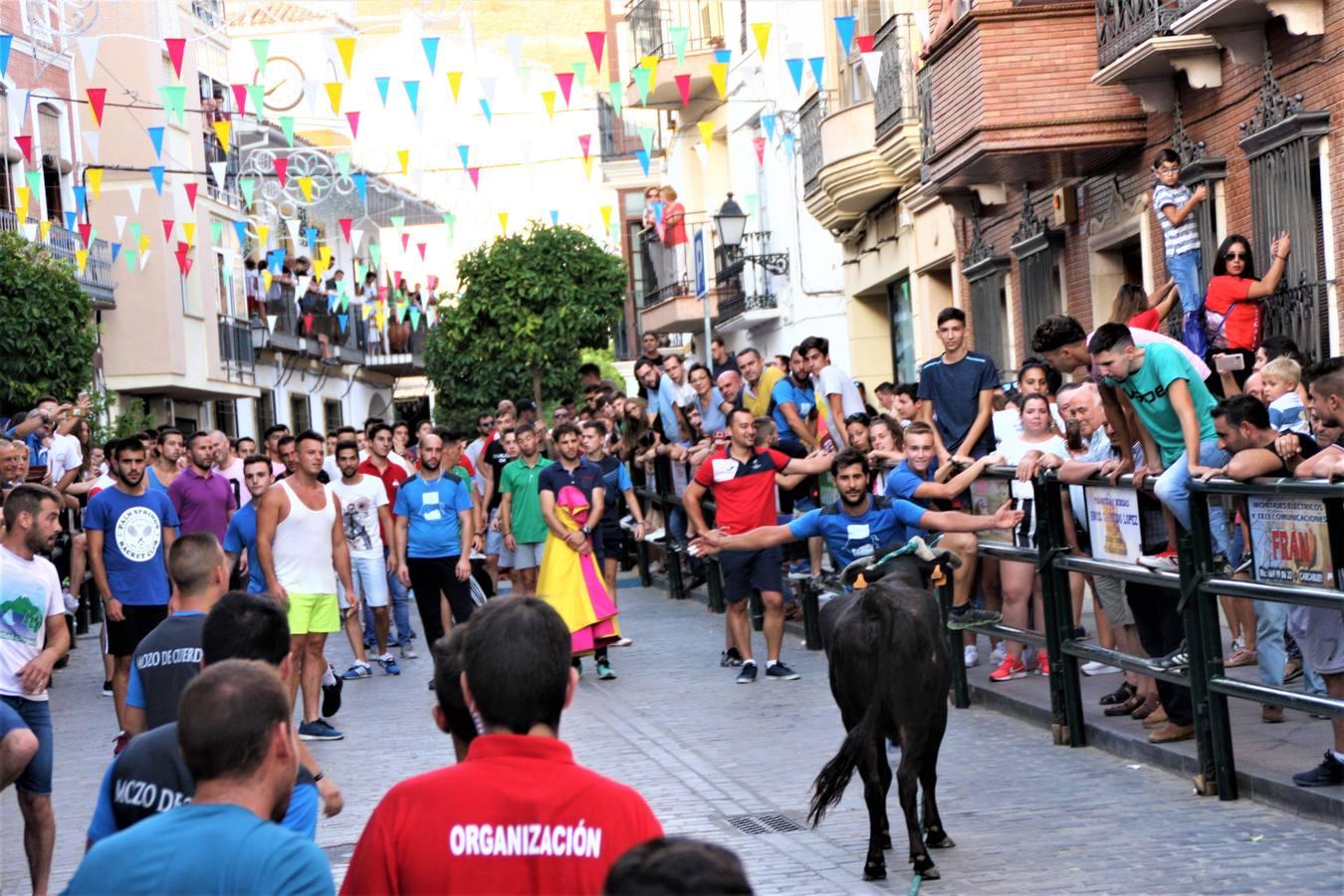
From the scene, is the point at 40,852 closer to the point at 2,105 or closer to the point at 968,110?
the point at 968,110

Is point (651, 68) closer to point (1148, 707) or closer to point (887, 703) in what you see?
point (1148, 707)

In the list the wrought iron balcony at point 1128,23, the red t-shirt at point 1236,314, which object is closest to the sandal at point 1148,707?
the red t-shirt at point 1236,314

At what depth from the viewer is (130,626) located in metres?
12.6

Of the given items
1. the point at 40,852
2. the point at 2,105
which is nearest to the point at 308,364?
the point at 2,105

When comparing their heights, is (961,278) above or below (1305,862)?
above

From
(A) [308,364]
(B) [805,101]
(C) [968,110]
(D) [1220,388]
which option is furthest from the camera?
(A) [308,364]

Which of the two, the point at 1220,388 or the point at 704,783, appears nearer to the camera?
the point at 704,783

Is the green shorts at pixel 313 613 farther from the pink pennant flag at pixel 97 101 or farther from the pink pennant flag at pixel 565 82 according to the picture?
the pink pennant flag at pixel 565 82

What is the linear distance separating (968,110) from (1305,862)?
1229 centimetres

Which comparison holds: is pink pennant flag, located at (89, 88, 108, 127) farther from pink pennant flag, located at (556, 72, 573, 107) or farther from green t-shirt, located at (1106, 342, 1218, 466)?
green t-shirt, located at (1106, 342, 1218, 466)

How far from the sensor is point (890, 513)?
425 inches

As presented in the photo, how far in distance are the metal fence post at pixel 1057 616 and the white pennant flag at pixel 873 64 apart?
14.1 m

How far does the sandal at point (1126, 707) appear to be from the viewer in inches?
408

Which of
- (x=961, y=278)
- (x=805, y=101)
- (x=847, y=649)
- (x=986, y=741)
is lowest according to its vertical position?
(x=986, y=741)
